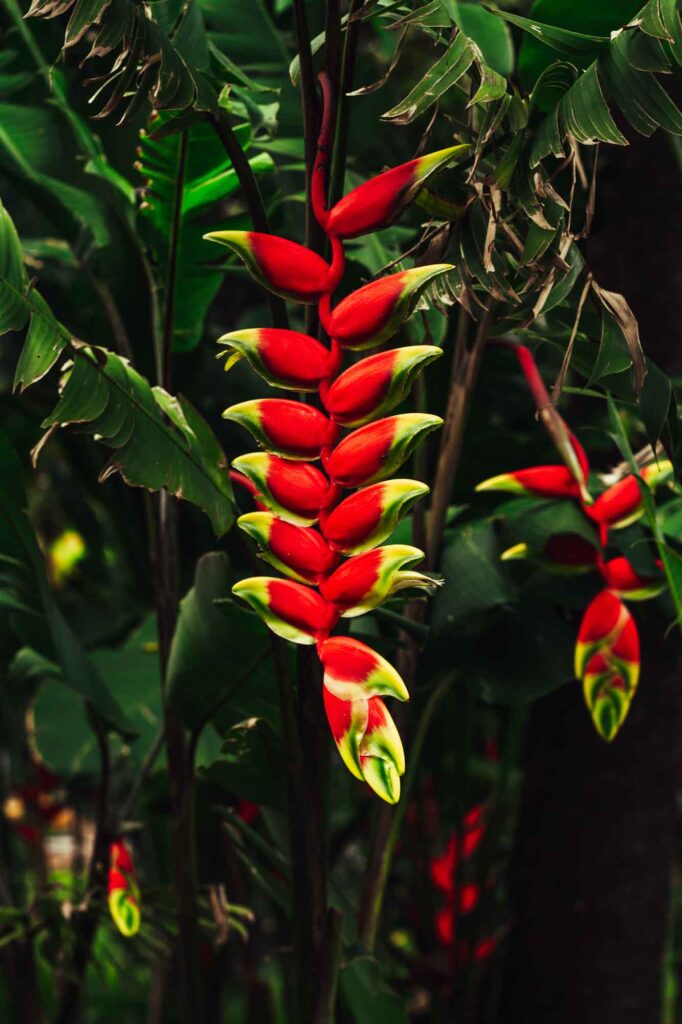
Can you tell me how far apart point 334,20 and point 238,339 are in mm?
160

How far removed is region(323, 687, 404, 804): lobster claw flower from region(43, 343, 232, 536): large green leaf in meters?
0.16

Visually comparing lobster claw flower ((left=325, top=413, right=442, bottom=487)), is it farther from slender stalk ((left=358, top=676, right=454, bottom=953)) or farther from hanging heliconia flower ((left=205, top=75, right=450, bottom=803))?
slender stalk ((left=358, top=676, right=454, bottom=953))

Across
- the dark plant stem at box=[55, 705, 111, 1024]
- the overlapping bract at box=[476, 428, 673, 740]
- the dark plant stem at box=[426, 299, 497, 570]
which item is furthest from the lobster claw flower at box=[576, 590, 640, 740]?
the dark plant stem at box=[55, 705, 111, 1024]

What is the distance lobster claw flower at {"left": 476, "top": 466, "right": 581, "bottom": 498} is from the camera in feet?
2.13

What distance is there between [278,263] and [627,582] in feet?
1.01

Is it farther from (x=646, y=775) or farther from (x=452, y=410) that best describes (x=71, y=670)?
(x=646, y=775)

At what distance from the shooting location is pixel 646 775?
96 cm

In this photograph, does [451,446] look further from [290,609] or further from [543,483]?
[290,609]

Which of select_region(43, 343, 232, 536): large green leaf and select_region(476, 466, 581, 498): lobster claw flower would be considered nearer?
select_region(43, 343, 232, 536): large green leaf

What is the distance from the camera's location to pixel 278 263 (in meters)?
0.41

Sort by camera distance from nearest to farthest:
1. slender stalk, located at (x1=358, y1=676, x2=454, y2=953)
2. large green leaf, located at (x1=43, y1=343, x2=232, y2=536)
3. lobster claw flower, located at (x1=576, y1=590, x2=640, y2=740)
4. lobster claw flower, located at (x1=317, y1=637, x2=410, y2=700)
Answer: lobster claw flower, located at (x1=317, y1=637, x2=410, y2=700)
large green leaf, located at (x1=43, y1=343, x2=232, y2=536)
lobster claw flower, located at (x1=576, y1=590, x2=640, y2=740)
slender stalk, located at (x1=358, y1=676, x2=454, y2=953)

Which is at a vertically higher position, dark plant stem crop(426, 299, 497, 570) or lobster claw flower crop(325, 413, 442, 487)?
dark plant stem crop(426, 299, 497, 570)

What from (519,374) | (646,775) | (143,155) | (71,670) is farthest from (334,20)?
(646,775)

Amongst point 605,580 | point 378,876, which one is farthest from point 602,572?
point 378,876
